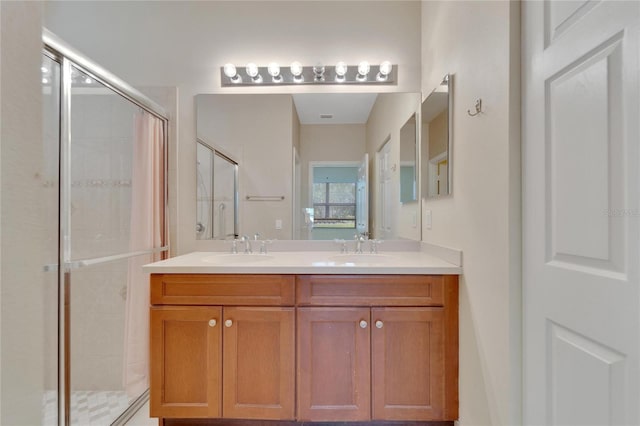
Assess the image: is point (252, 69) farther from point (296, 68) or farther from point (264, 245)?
point (264, 245)

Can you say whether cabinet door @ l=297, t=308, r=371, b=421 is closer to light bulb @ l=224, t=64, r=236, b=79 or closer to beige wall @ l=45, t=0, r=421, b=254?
beige wall @ l=45, t=0, r=421, b=254

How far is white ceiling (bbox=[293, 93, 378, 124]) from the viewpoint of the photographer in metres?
2.18

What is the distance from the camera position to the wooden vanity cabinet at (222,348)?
156 cm

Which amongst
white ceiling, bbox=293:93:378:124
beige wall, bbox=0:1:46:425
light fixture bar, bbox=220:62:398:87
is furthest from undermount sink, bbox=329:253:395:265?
beige wall, bbox=0:1:46:425

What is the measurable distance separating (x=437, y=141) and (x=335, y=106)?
0.77m

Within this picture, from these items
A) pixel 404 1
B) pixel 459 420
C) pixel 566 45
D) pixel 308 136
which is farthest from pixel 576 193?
pixel 404 1

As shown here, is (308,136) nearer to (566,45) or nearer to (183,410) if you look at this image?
(566,45)

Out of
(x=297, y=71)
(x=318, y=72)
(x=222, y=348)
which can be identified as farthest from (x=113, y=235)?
(x=318, y=72)

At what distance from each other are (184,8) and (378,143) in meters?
1.66

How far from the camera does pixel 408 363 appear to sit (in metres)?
1.55

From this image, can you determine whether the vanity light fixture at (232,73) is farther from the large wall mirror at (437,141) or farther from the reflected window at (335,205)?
the large wall mirror at (437,141)

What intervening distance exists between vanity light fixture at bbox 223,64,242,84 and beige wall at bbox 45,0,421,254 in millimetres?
65

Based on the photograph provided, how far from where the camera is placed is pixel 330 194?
7.32ft

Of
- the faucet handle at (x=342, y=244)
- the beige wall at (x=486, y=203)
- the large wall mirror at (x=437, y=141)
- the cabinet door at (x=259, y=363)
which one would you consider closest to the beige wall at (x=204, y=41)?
the large wall mirror at (x=437, y=141)
